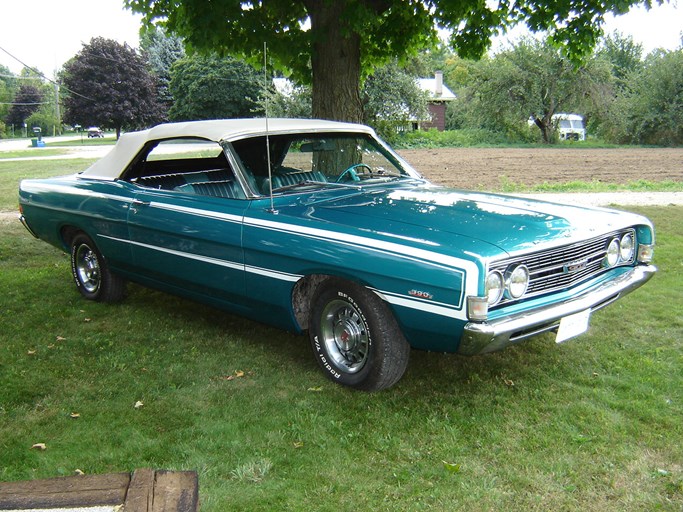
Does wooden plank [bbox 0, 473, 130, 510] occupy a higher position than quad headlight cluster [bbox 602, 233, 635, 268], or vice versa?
quad headlight cluster [bbox 602, 233, 635, 268]

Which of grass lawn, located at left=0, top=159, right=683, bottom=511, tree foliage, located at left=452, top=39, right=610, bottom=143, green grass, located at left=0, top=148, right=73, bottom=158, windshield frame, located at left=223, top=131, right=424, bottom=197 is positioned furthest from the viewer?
tree foliage, located at left=452, top=39, right=610, bottom=143

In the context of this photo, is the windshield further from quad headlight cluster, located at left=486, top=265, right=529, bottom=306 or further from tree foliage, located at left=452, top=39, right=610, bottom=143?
tree foliage, located at left=452, top=39, right=610, bottom=143

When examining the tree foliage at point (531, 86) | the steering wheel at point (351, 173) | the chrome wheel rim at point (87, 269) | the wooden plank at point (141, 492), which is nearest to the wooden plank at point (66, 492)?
the wooden plank at point (141, 492)

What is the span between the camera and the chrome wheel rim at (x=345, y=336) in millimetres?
3865

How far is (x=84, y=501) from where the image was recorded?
2.30 m

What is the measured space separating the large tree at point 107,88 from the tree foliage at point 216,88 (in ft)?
21.4

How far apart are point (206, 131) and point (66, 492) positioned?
293cm

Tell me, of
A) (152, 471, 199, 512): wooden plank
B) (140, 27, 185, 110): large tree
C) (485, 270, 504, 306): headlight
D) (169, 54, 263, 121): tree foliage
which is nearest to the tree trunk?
(485, 270, 504, 306): headlight

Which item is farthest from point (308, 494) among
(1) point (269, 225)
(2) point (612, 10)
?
(2) point (612, 10)

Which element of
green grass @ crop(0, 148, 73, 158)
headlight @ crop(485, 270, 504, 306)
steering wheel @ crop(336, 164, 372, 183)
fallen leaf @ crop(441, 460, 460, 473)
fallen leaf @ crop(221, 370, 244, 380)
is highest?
green grass @ crop(0, 148, 73, 158)

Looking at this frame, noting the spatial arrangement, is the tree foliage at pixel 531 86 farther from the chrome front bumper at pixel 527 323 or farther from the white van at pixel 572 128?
the chrome front bumper at pixel 527 323

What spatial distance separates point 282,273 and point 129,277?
6.25 ft

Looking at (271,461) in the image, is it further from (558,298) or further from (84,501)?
(558,298)

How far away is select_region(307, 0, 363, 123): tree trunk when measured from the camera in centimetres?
786
